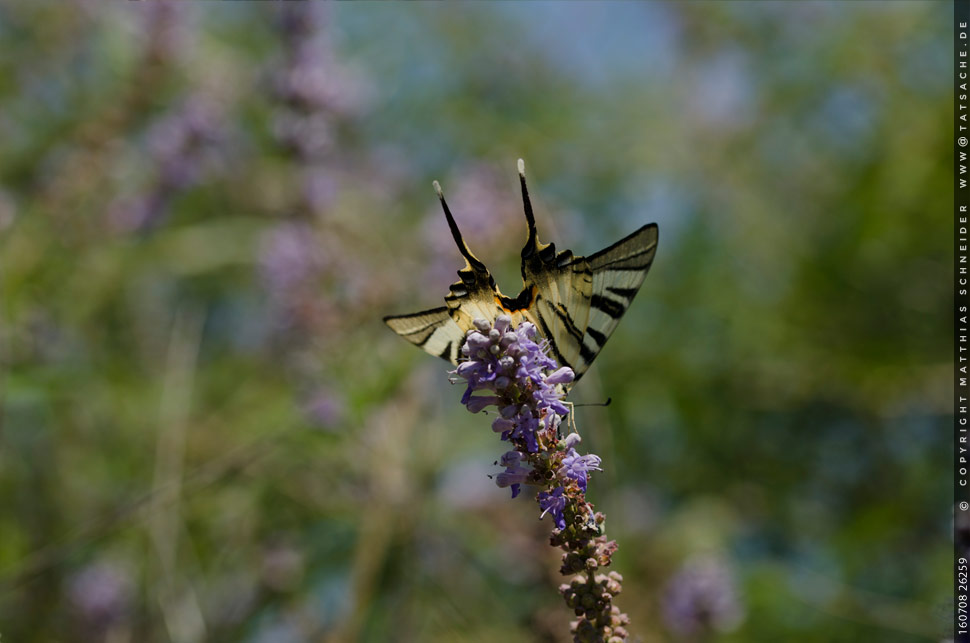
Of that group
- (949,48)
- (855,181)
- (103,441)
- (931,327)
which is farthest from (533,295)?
(949,48)

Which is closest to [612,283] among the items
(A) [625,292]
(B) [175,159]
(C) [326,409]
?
(A) [625,292]

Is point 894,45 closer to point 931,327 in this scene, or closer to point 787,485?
point 931,327

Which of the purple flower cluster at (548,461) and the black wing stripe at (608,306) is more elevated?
the black wing stripe at (608,306)

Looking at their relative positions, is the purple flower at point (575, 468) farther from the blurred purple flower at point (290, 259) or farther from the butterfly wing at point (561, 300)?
the blurred purple flower at point (290, 259)

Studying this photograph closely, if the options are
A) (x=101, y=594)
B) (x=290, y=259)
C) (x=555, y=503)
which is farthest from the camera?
(x=290, y=259)

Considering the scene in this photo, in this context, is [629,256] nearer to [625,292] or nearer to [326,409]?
[625,292]

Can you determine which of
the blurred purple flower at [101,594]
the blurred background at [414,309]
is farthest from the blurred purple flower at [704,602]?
the blurred purple flower at [101,594]

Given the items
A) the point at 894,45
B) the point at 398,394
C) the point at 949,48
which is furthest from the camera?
the point at 894,45
